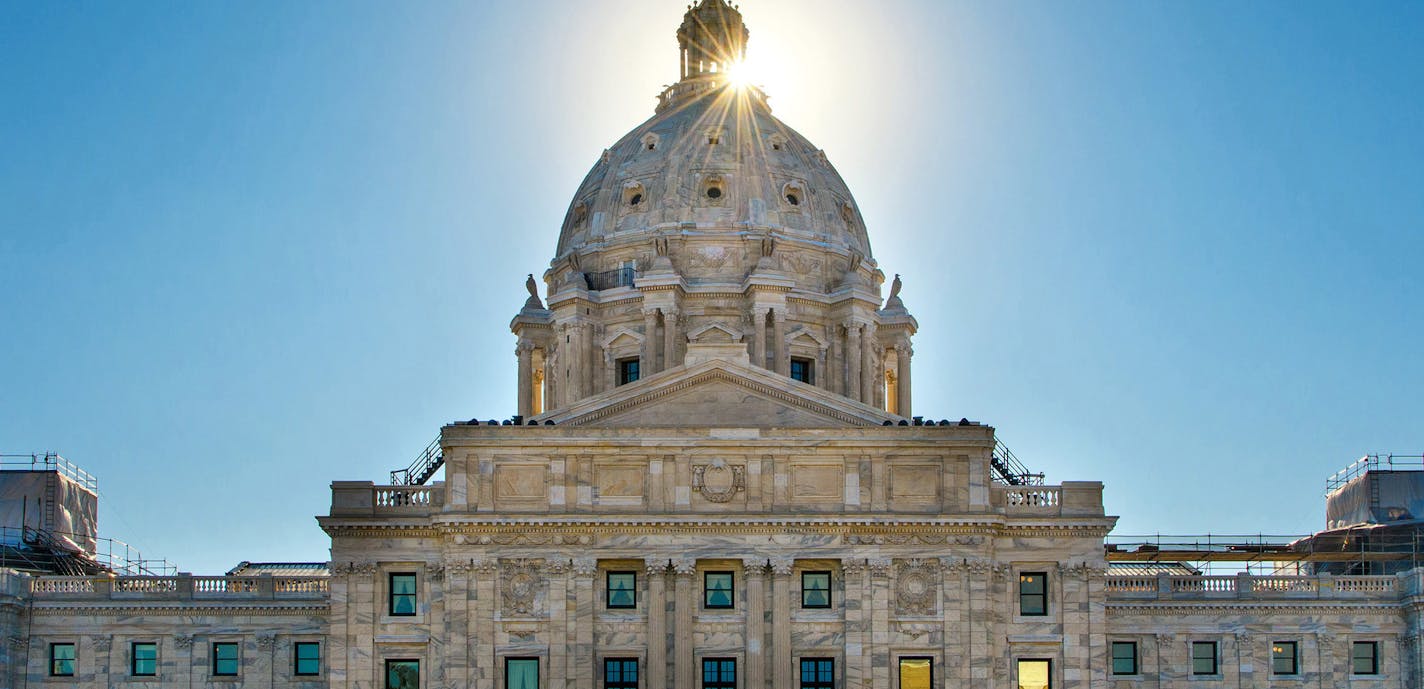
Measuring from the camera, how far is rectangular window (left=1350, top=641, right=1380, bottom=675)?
7925cm

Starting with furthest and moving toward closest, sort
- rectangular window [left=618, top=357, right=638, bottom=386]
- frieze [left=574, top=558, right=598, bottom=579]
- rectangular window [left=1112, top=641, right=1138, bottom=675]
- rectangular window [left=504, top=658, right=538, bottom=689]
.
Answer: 1. rectangular window [left=618, top=357, right=638, bottom=386]
2. rectangular window [left=1112, top=641, right=1138, bottom=675]
3. frieze [left=574, top=558, right=598, bottom=579]
4. rectangular window [left=504, top=658, right=538, bottom=689]

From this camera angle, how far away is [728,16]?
10669 centimetres

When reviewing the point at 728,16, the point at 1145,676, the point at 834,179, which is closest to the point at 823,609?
the point at 1145,676

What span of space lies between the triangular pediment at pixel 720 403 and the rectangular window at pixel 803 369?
18.5 meters

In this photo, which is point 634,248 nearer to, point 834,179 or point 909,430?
point 834,179

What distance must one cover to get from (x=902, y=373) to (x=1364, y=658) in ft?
86.6

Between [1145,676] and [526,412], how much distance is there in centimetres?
3144

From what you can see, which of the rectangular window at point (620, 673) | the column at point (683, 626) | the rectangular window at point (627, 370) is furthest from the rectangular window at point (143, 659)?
the rectangular window at point (627, 370)

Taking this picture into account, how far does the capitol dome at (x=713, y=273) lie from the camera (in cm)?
9256

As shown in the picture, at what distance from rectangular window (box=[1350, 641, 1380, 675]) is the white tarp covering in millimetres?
54334

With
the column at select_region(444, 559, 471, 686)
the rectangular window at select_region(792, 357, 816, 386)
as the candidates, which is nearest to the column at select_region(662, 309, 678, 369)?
the rectangular window at select_region(792, 357, 816, 386)

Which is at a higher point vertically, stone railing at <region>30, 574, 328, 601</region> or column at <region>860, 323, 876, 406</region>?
column at <region>860, 323, 876, 406</region>

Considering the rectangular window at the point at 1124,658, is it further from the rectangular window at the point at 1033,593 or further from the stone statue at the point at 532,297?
the stone statue at the point at 532,297

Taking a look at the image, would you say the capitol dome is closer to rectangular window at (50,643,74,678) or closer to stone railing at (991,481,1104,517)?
stone railing at (991,481,1104,517)
